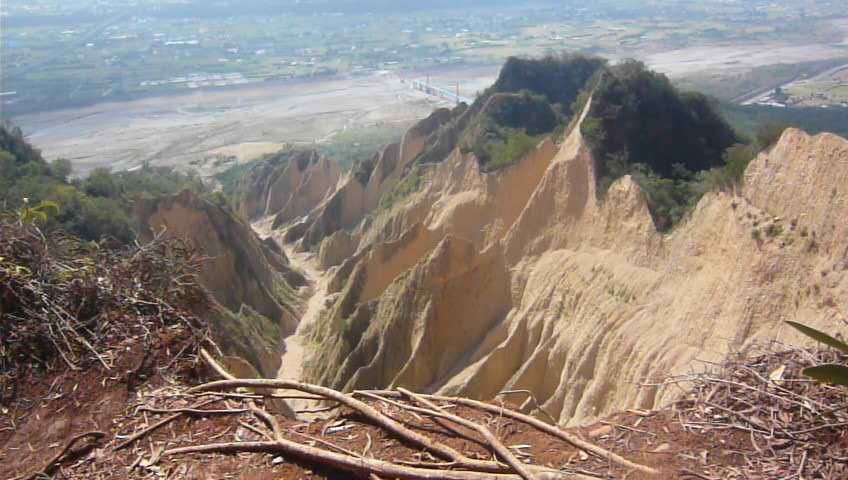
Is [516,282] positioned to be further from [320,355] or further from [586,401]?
[320,355]

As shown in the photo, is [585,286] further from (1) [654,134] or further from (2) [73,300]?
(2) [73,300]

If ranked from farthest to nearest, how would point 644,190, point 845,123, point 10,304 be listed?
point 845,123 → point 644,190 → point 10,304

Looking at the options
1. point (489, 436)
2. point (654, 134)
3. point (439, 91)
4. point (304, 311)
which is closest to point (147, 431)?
point (489, 436)

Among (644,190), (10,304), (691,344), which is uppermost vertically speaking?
(10,304)

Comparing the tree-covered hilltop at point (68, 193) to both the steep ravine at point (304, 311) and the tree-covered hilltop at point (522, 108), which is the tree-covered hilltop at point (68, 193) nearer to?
the steep ravine at point (304, 311)

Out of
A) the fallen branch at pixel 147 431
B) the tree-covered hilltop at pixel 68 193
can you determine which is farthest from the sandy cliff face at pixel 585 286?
the tree-covered hilltop at pixel 68 193

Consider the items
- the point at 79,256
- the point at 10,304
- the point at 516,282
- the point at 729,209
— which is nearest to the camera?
the point at 10,304

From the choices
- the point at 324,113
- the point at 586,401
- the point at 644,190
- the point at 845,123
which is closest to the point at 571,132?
the point at 644,190

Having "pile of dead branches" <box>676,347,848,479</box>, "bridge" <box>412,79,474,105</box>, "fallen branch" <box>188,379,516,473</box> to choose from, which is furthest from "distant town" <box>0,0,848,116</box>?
"fallen branch" <box>188,379,516,473</box>
